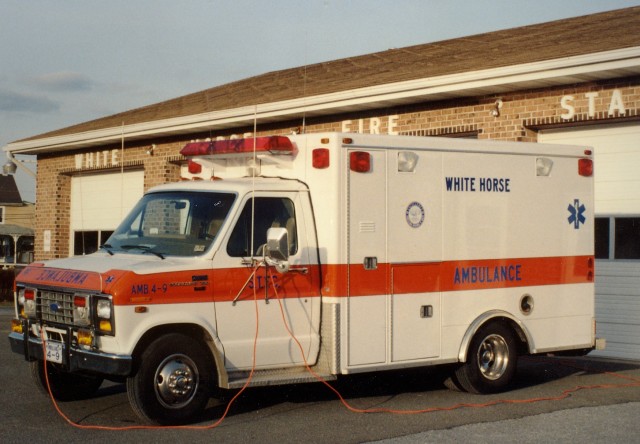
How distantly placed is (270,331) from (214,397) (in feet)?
4.45

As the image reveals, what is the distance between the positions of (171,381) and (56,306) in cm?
120

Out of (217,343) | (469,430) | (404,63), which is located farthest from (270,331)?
(404,63)

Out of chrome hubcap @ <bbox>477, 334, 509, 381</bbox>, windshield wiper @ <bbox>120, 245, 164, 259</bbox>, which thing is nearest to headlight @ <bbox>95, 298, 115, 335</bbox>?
windshield wiper @ <bbox>120, 245, 164, 259</bbox>

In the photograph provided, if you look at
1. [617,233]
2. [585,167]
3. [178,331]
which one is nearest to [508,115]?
[617,233]

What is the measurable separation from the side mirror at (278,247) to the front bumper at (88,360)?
1.51m

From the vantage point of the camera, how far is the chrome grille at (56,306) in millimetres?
8248

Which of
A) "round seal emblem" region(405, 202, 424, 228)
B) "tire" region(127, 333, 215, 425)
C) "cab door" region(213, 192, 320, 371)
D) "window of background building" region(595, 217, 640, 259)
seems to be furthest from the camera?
"window of background building" region(595, 217, 640, 259)

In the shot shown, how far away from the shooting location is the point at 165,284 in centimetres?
807

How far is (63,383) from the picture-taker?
30.3 ft

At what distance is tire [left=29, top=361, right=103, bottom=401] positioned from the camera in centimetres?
907

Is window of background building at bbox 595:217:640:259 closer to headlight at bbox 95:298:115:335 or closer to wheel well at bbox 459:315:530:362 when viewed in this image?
wheel well at bbox 459:315:530:362

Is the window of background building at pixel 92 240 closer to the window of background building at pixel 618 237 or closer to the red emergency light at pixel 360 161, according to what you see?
the window of background building at pixel 618 237

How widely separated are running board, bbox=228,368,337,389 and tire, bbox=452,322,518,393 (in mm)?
1655

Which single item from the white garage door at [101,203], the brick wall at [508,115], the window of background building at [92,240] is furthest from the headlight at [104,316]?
the window of background building at [92,240]
